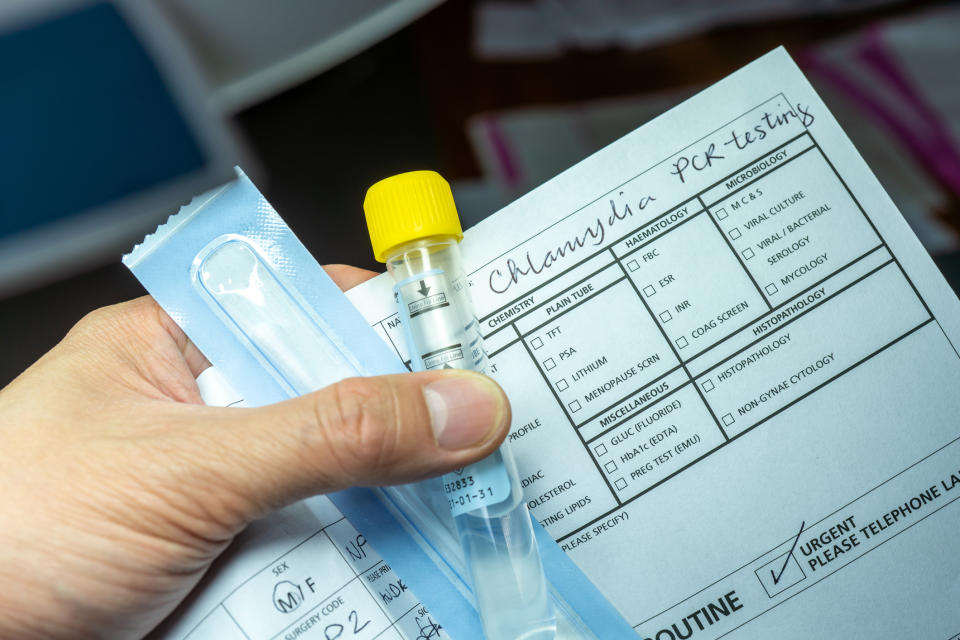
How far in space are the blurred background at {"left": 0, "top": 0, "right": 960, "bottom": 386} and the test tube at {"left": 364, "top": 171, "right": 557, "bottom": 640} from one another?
0.17 m

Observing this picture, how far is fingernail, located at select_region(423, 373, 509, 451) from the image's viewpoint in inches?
16.6

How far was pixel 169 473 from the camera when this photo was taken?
16.6 inches

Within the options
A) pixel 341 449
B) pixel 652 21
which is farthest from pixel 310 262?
pixel 652 21

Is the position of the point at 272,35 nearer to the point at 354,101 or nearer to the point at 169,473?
the point at 354,101

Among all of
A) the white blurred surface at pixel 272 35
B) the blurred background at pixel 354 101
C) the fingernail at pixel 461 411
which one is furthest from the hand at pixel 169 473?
the white blurred surface at pixel 272 35

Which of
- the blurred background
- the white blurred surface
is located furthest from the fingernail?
the white blurred surface

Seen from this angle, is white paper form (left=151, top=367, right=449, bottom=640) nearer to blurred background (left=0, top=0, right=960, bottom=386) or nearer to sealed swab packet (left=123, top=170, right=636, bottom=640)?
sealed swab packet (left=123, top=170, right=636, bottom=640)

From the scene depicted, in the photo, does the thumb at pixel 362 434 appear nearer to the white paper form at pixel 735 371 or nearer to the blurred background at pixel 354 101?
the white paper form at pixel 735 371

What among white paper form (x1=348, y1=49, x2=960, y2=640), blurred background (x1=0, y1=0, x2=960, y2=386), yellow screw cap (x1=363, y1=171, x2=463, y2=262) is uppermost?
blurred background (x1=0, y1=0, x2=960, y2=386)

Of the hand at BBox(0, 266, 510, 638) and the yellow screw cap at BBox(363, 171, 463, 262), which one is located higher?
the yellow screw cap at BBox(363, 171, 463, 262)

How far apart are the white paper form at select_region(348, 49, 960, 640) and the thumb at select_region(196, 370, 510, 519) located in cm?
8

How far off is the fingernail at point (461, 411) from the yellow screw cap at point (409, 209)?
0.10 meters

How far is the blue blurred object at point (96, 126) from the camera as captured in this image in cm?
57

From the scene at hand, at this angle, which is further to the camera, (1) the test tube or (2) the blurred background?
(2) the blurred background
